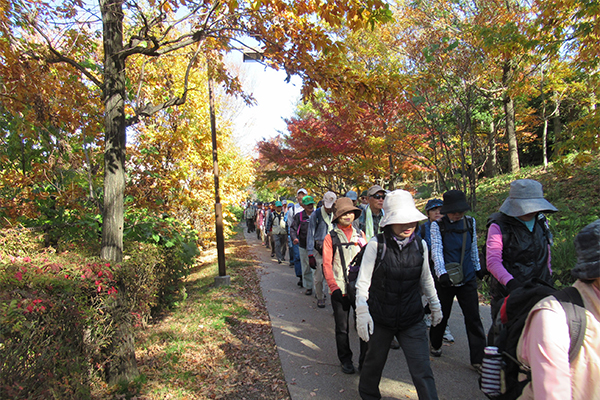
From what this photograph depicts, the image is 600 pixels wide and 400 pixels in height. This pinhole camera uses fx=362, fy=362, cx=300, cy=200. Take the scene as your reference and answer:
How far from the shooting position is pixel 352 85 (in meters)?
4.88

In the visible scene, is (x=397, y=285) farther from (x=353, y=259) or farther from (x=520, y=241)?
(x=520, y=241)

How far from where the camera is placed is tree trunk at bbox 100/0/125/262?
4172 mm

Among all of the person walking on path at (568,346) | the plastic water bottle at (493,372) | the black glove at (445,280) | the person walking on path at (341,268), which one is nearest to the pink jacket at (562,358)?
the person walking on path at (568,346)

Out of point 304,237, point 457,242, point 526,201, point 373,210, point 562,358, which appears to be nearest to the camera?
point 562,358

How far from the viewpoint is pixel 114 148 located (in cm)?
423

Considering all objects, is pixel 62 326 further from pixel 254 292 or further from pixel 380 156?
pixel 380 156

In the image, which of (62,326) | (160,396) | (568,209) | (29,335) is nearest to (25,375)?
(29,335)

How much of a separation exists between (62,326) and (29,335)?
1.61ft

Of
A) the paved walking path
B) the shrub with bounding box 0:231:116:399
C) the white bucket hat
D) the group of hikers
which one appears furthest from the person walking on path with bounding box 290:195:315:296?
the white bucket hat

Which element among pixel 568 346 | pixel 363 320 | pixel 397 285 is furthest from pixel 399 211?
pixel 568 346

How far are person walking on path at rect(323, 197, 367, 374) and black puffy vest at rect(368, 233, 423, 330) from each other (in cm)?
112

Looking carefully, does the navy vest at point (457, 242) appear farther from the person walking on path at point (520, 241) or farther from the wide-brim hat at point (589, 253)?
the wide-brim hat at point (589, 253)

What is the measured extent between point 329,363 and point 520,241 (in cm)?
Answer: 259

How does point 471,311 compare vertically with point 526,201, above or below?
below
